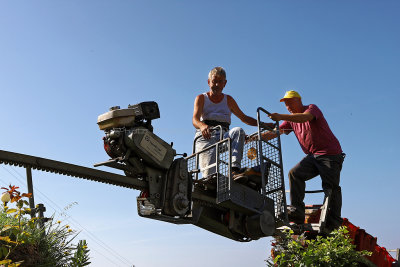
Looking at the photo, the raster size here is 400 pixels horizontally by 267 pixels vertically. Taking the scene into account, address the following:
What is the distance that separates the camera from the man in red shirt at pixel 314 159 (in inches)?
320

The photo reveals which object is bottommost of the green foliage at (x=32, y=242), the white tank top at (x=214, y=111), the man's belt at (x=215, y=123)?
the green foliage at (x=32, y=242)

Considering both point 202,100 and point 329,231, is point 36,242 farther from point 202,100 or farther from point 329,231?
point 329,231

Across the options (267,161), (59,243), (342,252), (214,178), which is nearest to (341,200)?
(342,252)

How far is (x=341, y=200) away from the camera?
8281mm

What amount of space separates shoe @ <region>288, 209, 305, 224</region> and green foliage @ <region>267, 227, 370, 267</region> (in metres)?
0.44

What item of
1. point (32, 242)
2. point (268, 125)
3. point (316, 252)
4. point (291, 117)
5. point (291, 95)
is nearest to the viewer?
point (32, 242)

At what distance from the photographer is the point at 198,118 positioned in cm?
752

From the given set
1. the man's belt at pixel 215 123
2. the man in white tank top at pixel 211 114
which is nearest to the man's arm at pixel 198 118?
the man in white tank top at pixel 211 114

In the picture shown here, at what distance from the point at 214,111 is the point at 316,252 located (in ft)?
8.47

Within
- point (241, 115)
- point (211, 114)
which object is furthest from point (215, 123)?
point (241, 115)

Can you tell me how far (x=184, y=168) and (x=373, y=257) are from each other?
508 cm

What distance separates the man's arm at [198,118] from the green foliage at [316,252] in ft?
6.50

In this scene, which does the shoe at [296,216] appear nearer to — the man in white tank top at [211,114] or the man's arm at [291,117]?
the man's arm at [291,117]

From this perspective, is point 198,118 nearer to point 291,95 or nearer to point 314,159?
point 291,95
